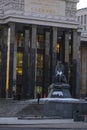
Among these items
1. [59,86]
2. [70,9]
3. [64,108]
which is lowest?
[64,108]

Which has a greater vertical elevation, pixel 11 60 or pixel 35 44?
pixel 35 44

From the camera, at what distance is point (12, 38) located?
89.8m

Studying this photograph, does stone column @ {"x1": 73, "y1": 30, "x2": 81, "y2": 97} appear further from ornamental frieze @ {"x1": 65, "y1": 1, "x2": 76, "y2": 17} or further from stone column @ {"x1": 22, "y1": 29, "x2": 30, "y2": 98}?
stone column @ {"x1": 22, "y1": 29, "x2": 30, "y2": 98}

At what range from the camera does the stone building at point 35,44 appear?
90.5 meters

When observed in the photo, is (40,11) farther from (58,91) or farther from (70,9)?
(58,91)

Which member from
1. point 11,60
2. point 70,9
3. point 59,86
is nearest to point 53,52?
point 11,60

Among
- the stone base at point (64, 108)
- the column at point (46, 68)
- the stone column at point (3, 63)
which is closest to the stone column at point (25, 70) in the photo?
the stone column at point (3, 63)

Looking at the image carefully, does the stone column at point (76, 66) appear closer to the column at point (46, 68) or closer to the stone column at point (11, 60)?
the column at point (46, 68)

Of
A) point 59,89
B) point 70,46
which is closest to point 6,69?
point 70,46

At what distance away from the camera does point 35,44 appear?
9162 cm

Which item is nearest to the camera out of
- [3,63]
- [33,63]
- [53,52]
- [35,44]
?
[33,63]

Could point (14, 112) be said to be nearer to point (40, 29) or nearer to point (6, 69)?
point (6, 69)

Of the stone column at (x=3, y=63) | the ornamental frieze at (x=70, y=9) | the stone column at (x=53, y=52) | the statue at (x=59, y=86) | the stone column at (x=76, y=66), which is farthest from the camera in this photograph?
the ornamental frieze at (x=70, y=9)

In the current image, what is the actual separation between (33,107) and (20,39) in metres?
47.0
